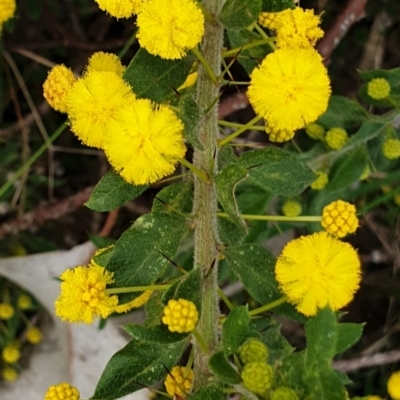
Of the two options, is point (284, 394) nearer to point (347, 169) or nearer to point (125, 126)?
point (125, 126)

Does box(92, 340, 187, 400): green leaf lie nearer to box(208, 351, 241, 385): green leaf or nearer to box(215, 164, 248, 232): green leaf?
box(208, 351, 241, 385): green leaf

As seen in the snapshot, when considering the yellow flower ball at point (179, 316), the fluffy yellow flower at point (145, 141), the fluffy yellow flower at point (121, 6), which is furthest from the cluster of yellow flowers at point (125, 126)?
the yellow flower ball at point (179, 316)

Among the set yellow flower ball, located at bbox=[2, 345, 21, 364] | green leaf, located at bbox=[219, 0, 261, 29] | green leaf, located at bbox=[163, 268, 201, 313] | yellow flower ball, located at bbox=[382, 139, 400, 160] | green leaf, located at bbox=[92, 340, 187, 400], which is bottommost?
yellow flower ball, located at bbox=[2, 345, 21, 364]

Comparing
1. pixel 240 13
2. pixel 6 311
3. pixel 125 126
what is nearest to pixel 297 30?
pixel 240 13

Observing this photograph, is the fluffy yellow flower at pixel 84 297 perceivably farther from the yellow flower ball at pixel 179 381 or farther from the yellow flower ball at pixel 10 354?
the yellow flower ball at pixel 10 354

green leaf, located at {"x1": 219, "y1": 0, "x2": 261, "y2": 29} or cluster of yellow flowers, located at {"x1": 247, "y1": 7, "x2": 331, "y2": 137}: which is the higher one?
green leaf, located at {"x1": 219, "y1": 0, "x2": 261, "y2": 29}

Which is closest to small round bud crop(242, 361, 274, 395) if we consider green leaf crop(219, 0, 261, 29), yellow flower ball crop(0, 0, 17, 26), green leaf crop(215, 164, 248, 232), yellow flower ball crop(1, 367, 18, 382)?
green leaf crop(215, 164, 248, 232)

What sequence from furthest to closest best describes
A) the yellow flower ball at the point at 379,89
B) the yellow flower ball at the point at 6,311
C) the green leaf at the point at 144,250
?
the yellow flower ball at the point at 6,311 < the yellow flower ball at the point at 379,89 < the green leaf at the point at 144,250
